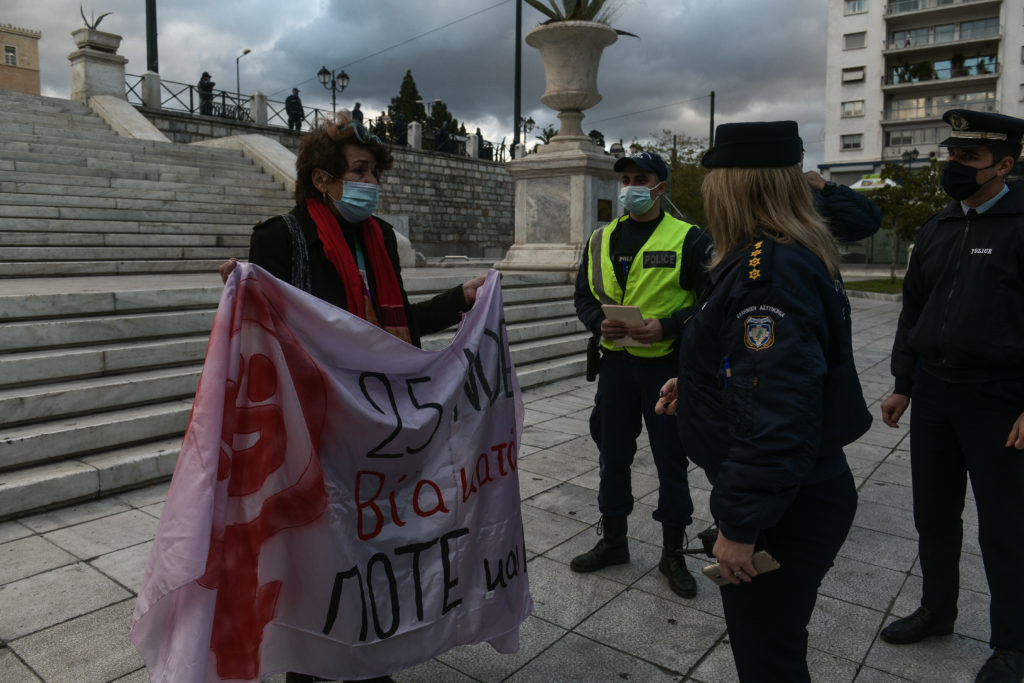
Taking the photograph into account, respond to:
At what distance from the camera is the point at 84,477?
4.25 m

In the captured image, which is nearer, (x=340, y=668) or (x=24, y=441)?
(x=340, y=668)

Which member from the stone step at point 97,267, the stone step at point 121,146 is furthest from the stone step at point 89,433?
the stone step at point 121,146

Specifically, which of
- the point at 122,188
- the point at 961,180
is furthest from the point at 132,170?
the point at 961,180

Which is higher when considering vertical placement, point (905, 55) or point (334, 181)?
point (905, 55)

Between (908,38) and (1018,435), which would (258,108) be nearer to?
(1018,435)

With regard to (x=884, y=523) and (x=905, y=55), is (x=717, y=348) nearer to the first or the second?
(x=884, y=523)

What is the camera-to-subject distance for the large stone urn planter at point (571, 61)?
10.3 m

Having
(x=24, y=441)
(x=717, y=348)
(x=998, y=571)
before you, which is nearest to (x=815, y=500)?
(x=717, y=348)

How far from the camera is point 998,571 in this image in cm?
267

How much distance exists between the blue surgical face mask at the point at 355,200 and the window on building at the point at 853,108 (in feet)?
183

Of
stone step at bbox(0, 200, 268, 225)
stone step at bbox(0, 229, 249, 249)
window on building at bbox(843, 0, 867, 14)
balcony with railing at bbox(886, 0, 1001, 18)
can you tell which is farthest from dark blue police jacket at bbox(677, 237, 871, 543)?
window on building at bbox(843, 0, 867, 14)

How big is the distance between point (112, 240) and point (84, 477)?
269 inches

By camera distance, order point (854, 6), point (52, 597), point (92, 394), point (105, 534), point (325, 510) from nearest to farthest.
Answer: point (325, 510), point (52, 597), point (105, 534), point (92, 394), point (854, 6)

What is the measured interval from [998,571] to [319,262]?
2.66m
